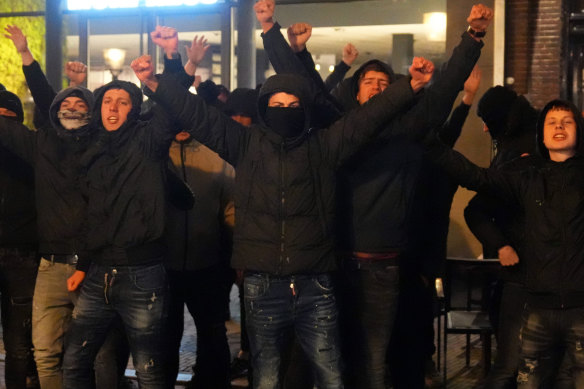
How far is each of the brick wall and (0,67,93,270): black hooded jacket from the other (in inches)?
278

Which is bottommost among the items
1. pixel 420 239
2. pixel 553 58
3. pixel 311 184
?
pixel 420 239

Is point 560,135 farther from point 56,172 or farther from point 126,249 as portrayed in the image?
A: point 56,172

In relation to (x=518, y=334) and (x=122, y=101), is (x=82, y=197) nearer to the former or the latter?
(x=122, y=101)

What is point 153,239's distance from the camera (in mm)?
5090

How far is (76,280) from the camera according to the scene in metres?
5.30

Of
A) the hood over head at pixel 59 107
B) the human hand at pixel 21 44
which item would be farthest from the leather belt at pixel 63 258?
the human hand at pixel 21 44

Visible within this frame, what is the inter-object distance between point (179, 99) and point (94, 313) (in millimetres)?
1317

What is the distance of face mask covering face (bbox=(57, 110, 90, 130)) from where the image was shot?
5.58m

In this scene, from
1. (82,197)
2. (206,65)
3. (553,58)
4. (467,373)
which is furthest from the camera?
(206,65)

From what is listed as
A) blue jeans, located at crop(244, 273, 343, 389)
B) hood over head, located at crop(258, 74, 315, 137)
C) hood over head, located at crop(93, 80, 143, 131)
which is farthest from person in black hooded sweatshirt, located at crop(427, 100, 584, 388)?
hood over head, located at crop(93, 80, 143, 131)

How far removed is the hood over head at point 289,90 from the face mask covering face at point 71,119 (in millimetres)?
1347

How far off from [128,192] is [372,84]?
5.17 feet

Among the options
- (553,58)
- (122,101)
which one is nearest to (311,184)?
(122,101)

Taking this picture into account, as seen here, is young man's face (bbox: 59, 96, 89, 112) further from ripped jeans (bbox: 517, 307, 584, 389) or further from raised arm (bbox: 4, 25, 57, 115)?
ripped jeans (bbox: 517, 307, 584, 389)
